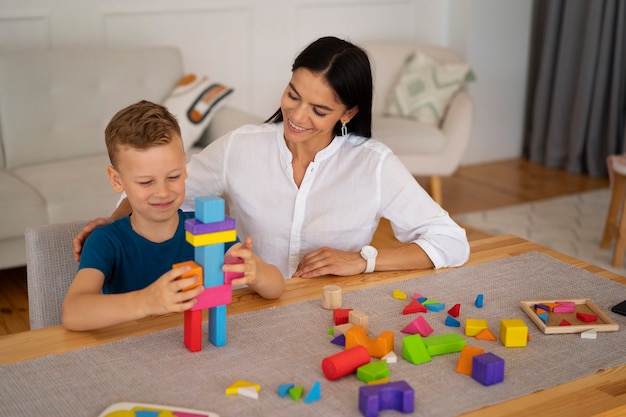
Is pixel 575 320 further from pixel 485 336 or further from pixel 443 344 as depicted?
pixel 443 344

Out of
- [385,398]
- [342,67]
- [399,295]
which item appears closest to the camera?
[385,398]

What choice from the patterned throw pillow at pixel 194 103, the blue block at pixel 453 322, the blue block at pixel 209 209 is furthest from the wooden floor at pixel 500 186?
the blue block at pixel 209 209

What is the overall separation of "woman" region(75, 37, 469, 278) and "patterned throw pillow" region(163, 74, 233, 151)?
1834 millimetres

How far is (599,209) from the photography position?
488cm

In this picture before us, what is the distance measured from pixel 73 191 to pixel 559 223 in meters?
2.61

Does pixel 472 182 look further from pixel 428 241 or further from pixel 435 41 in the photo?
pixel 428 241

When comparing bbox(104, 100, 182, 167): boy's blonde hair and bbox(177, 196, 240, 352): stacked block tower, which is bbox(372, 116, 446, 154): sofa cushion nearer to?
bbox(104, 100, 182, 167): boy's blonde hair

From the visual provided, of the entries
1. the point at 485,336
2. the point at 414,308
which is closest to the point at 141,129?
the point at 414,308

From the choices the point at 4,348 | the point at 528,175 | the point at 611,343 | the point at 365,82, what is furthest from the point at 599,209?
the point at 4,348

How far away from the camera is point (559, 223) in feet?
15.1

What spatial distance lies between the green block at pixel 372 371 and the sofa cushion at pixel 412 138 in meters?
3.15

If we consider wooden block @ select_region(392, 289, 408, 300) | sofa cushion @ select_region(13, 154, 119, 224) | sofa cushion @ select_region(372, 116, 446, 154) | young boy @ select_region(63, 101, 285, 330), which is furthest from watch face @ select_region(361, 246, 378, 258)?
sofa cushion @ select_region(372, 116, 446, 154)

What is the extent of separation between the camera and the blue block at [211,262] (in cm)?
138

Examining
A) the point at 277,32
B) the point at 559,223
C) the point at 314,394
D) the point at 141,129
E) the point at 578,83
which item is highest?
the point at 141,129
